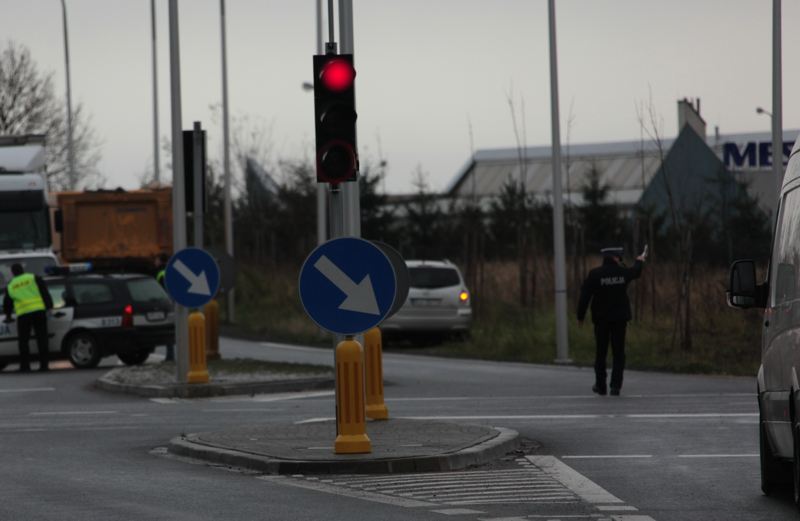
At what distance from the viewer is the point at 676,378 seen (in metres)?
23.8

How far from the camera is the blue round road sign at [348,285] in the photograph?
41.8 feet

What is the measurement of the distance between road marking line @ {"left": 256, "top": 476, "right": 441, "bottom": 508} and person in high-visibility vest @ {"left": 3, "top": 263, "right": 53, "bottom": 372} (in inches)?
598

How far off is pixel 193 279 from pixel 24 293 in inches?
255

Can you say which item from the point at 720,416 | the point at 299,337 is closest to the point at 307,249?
the point at 299,337

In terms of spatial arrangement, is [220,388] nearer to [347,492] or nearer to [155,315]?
[155,315]

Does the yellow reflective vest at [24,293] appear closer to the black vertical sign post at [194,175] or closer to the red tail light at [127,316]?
the red tail light at [127,316]

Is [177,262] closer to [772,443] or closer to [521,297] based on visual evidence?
[772,443]

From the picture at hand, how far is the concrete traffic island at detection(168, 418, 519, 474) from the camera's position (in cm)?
1255

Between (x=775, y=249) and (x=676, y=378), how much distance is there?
42.9 feet

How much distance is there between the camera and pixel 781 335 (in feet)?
33.4

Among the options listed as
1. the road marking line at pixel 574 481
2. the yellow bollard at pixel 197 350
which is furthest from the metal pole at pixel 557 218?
the road marking line at pixel 574 481

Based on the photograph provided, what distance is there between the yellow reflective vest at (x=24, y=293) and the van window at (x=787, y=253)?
17782 mm

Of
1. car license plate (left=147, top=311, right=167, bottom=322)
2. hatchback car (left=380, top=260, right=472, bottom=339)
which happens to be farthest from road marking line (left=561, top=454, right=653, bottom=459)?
hatchback car (left=380, top=260, right=472, bottom=339)

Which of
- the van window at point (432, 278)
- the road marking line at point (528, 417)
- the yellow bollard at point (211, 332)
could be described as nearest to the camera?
the road marking line at point (528, 417)
